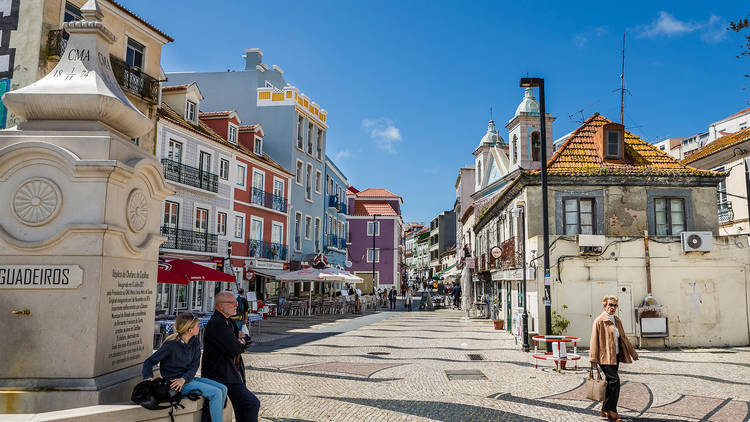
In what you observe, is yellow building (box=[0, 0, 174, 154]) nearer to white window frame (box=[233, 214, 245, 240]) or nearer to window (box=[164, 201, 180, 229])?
window (box=[164, 201, 180, 229])

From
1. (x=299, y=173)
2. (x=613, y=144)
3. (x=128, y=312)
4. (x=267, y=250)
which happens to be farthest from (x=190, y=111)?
(x=128, y=312)

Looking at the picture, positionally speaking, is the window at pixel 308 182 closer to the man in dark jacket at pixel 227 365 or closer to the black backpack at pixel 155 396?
the man in dark jacket at pixel 227 365

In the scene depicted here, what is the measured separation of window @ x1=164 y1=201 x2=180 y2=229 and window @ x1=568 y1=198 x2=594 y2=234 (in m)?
16.6

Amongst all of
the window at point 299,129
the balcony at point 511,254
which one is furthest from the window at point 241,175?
the balcony at point 511,254

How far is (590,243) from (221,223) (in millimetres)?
18465

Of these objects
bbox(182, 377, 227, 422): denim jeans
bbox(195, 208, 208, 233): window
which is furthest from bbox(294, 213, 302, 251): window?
A: bbox(182, 377, 227, 422): denim jeans

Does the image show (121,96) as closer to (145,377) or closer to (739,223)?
(145,377)

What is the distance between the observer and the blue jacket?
4.91 meters

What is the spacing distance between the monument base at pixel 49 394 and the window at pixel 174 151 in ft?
69.1

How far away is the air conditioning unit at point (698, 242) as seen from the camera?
54.5 feet

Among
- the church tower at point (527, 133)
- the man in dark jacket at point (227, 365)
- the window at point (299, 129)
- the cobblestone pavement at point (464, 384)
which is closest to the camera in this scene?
the man in dark jacket at point (227, 365)

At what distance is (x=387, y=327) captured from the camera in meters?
23.5

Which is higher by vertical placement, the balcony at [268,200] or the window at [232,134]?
the window at [232,134]

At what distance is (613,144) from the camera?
62.7ft
